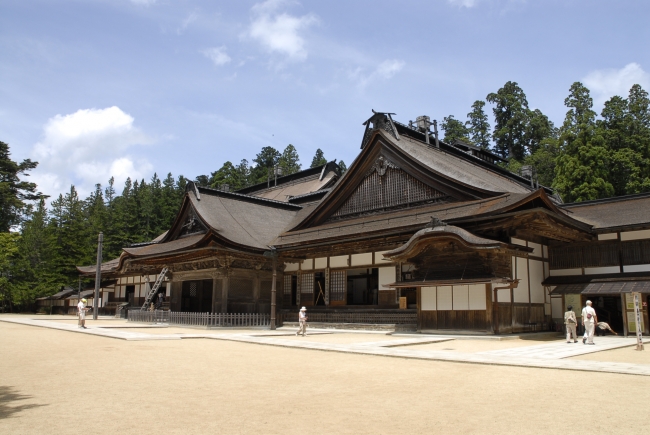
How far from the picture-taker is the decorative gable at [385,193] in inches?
961

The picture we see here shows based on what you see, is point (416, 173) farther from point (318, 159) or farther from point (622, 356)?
point (318, 159)

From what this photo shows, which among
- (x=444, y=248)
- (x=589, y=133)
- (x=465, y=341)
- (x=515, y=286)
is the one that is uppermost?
(x=589, y=133)

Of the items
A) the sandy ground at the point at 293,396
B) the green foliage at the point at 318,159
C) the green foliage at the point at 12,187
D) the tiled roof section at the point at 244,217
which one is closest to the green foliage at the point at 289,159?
the green foliage at the point at 318,159

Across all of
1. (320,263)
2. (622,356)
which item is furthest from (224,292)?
(622,356)

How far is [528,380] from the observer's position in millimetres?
9109

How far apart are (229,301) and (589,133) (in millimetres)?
34805

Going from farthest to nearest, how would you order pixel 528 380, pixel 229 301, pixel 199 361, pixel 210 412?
1. pixel 229 301
2. pixel 199 361
3. pixel 528 380
4. pixel 210 412

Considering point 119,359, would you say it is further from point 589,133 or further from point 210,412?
point 589,133

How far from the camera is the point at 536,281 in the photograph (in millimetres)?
22062

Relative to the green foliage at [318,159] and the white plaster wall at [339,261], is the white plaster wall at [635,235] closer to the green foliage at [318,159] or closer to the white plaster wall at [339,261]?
the white plaster wall at [339,261]

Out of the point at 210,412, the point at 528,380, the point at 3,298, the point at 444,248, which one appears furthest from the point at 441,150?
the point at 3,298

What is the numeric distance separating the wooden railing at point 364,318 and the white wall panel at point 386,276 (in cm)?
147

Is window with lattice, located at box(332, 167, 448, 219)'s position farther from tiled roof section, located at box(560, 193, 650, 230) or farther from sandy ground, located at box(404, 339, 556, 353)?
sandy ground, located at box(404, 339, 556, 353)

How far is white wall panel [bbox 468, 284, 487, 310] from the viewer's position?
1961 cm
